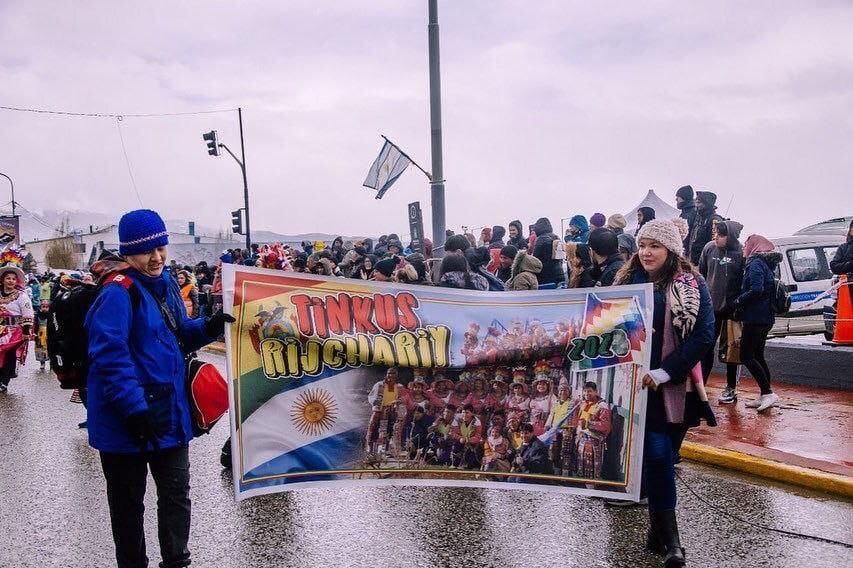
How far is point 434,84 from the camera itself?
40.5 feet

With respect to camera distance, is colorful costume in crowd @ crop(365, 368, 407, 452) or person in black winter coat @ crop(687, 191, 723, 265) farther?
person in black winter coat @ crop(687, 191, 723, 265)

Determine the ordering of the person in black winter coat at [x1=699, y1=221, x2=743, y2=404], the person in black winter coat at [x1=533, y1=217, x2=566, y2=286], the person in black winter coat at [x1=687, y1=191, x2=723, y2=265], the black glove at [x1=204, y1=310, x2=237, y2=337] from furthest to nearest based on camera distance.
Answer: the person in black winter coat at [x1=687, y1=191, x2=723, y2=265] < the person in black winter coat at [x1=533, y1=217, x2=566, y2=286] < the person in black winter coat at [x1=699, y1=221, x2=743, y2=404] < the black glove at [x1=204, y1=310, x2=237, y2=337]

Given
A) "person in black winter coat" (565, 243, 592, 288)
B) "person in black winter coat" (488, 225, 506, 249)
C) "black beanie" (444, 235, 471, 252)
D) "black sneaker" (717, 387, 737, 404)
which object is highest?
"person in black winter coat" (488, 225, 506, 249)

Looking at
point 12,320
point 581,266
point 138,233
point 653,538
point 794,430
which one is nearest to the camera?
point 138,233

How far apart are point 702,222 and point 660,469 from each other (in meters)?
6.47

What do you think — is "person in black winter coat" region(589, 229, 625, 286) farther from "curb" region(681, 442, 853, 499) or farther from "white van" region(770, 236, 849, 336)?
"white van" region(770, 236, 849, 336)

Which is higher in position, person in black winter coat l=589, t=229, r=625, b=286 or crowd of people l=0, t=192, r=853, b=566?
person in black winter coat l=589, t=229, r=625, b=286

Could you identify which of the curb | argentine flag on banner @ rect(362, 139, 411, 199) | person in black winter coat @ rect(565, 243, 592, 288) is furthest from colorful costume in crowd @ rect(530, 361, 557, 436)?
argentine flag on banner @ rect(362, 139, 411, 199)

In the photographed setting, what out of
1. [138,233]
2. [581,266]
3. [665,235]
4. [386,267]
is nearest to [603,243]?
[581,266]

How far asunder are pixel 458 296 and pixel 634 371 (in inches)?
40.9

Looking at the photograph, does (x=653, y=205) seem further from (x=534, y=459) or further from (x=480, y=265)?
(x=534, y=459)

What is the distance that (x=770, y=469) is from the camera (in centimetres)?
607

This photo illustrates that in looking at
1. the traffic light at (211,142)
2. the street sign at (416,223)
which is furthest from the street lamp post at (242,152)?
the street sign at (416,223)

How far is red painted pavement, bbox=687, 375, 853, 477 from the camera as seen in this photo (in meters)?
6.32
